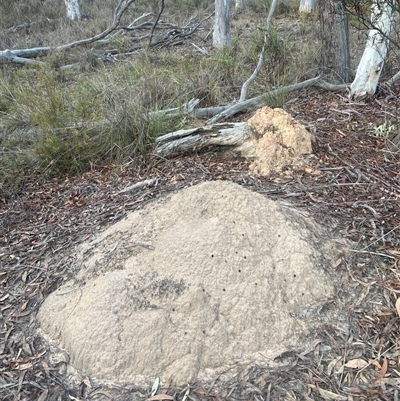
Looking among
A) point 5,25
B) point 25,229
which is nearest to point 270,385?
point 25,229

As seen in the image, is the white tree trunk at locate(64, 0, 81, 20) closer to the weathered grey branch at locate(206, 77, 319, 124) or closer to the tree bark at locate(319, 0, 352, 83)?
the tree bark at locate(319, 0, 352, 83)

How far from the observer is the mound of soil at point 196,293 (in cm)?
191

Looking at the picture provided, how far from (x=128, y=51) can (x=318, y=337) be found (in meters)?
8.15

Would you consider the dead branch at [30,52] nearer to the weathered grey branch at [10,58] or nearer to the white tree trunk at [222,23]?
the weathered grey branch at [10,58]

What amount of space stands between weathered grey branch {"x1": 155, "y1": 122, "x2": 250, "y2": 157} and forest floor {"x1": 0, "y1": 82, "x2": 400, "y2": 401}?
0.09m

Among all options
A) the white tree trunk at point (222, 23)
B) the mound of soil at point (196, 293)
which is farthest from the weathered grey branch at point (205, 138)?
the white tree trunk at point (222, 23)

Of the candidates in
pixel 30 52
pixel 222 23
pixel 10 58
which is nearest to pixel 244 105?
pixel 222 23

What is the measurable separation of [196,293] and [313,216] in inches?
35.9

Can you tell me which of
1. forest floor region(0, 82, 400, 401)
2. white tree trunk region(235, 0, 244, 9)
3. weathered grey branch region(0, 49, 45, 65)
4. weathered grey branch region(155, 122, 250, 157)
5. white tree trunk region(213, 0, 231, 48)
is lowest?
forest floor region(0, 82, 400, 401)

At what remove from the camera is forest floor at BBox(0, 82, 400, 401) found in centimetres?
182

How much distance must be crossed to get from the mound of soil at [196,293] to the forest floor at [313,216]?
10cm

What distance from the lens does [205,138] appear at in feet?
12.1

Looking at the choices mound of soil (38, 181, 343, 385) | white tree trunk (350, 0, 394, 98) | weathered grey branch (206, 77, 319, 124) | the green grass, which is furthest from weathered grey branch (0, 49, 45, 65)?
mound of soil (38, 181, 343, 385)

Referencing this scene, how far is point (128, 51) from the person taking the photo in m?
8.96
